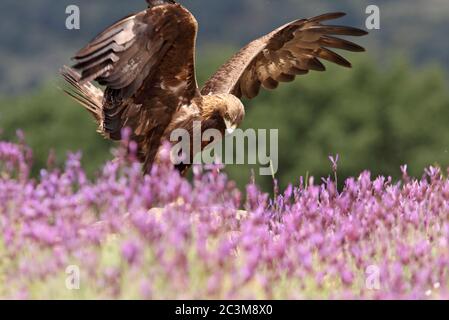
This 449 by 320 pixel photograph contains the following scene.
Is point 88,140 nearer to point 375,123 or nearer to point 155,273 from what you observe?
point 375,123

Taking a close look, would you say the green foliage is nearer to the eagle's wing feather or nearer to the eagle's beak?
the eagle's beak

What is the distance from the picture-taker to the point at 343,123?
47.8m

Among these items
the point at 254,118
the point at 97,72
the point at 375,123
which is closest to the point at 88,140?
the point at 254,118

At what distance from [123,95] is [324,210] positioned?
7.56 feet

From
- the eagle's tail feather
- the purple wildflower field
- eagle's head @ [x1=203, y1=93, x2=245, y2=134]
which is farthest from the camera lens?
the eagle's tail feather

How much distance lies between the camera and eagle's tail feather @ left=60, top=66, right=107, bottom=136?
9414mm

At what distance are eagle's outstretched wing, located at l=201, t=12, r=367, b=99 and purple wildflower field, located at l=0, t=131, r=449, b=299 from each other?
389 centimetres

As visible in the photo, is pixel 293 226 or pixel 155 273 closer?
pixel 155 273

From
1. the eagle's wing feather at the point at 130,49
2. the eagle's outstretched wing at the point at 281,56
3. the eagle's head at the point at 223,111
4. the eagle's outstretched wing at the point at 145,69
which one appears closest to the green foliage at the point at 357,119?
the eagle's outstretched wing at the point at 281,56

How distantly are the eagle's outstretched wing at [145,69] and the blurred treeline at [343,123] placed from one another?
116 ft

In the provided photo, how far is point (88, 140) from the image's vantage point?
5188cm

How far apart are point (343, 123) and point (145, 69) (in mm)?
40851

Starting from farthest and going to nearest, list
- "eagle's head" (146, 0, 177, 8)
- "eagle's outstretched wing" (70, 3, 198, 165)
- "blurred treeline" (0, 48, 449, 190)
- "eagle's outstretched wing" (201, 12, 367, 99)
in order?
"blurred treeline" (0, 48, 449, 190)
"eagle's outstretched wing" (201, 12, 367, 99)
"eagle's head" (146, 0, 177, 8)
"eagle's outstretched wing" (70, 3, 198, 165)

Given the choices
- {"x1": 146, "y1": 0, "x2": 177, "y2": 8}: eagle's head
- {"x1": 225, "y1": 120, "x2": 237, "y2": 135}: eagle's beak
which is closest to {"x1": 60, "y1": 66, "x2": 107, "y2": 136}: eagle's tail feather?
{"x1": 225, "y1": 120, "x2": 237, "y2": 135}: eagle's beak
